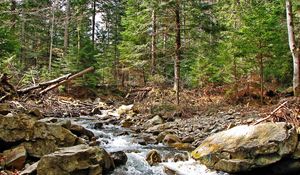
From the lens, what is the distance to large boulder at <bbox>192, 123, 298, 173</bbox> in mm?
8656

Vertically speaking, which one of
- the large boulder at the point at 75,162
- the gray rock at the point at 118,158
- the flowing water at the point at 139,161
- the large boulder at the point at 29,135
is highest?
the large boulder at the point at 29,135

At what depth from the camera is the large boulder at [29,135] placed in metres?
8.52

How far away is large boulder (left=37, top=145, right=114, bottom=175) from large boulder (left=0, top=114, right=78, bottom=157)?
2.86 feet

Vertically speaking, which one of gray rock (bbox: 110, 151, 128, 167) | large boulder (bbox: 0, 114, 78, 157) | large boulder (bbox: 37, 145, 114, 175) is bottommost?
gray rock (bbox: 110, 151, 128, 167)

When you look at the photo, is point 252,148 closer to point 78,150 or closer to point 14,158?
point 78,150

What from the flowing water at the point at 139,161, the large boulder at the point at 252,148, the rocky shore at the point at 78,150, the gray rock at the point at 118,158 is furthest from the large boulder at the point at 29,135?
the large boulder at the point at 252,148

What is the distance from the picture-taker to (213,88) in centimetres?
2053

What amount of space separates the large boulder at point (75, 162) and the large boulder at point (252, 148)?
2.90 m

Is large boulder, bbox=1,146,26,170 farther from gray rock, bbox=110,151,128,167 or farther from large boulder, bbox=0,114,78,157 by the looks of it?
gray rock, bbox=110,151,128,167

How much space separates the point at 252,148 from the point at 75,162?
14.2 ft

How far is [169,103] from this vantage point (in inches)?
726

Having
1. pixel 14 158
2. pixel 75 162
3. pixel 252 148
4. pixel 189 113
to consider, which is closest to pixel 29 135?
pixel 14 158

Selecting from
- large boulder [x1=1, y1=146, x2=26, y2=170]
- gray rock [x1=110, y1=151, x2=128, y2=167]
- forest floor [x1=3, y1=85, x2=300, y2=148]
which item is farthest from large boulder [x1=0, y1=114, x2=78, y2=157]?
gray rock [x1=110, y1=151, x2=128, y2=167]

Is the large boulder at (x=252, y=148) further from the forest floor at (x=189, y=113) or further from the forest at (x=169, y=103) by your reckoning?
the forest floor at (x=189, y=113)
